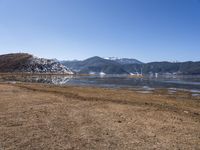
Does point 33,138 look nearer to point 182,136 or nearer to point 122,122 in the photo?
point 122,122

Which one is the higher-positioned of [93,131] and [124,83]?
[93,131]

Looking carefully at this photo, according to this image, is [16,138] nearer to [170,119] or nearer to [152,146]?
[152,146]

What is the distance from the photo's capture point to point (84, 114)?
21000 millimetres

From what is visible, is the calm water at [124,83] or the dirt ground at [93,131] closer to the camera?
the dirt ground at [93,131]

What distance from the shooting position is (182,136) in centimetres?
1496

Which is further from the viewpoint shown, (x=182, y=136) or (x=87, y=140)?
(x=182, y=136)

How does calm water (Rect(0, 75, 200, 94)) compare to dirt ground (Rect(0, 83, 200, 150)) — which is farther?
calm water (Rect(0, 75, 200, 94))

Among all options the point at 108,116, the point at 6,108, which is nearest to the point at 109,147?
the point at 108,116

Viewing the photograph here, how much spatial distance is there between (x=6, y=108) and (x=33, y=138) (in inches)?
411

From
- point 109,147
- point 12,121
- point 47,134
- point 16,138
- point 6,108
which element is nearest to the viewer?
point 109,147

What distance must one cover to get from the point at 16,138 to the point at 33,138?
816 millimetres

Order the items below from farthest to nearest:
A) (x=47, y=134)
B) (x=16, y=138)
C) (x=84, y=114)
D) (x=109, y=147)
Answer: (x=84, y=114) → (x=47, y=134) → (x=16, y=138) → (x=109, y=147)

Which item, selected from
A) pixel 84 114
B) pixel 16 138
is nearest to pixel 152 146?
pixel 16 138

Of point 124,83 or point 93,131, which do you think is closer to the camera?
point 93,131
